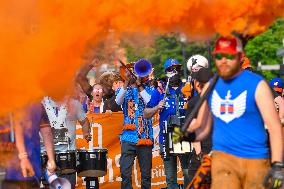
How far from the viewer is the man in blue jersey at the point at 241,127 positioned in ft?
25.9

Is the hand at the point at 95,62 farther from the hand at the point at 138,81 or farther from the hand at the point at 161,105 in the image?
the hand at the point at 161,105

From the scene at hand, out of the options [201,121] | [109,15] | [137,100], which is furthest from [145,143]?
[109,15]

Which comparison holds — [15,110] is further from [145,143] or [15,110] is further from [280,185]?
[145,143]

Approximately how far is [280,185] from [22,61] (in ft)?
8.86

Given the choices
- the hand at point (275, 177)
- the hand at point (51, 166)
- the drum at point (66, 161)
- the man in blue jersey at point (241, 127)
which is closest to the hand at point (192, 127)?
the man in blue jersey at point (241, 127)

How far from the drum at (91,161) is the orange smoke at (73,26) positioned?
3702 millimetres

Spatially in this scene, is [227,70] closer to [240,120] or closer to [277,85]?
[240,120]

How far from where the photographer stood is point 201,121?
8531 millimetres

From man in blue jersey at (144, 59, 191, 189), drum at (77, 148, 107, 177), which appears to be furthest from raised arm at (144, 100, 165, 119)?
drum at (77, 148, 107, 177)

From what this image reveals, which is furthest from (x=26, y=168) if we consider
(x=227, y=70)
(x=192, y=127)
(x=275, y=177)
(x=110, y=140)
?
(x=110, y=140)

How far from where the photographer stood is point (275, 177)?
7758 mm

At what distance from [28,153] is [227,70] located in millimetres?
2101

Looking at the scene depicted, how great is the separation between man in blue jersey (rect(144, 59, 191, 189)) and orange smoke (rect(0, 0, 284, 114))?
14.1ft

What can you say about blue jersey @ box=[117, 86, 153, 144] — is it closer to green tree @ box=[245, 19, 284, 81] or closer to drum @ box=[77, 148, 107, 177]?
A: drum @ box=[77, 148, 107, 177]
